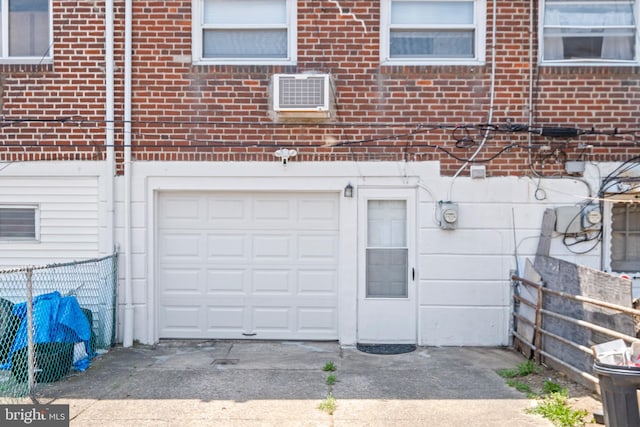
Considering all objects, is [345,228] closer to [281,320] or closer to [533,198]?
[281,320]

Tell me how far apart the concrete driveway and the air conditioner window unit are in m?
3.05

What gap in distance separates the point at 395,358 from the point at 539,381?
170 cm

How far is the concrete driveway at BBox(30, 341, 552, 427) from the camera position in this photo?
17.6ft

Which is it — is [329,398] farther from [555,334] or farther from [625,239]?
[625,239]

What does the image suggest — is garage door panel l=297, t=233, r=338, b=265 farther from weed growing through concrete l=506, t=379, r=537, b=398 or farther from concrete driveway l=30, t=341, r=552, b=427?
weed growing through concrete l=506, t=379, r=537, b=398

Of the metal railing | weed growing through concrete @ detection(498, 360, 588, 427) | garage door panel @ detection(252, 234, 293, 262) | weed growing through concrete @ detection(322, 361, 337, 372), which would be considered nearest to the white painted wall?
the metal railing

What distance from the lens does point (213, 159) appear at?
308 inches

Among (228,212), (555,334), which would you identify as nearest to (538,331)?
(555,334)

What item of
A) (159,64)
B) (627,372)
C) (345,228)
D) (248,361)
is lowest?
(248,361)

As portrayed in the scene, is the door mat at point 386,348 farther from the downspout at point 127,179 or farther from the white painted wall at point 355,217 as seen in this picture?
the downspout at point 127,179

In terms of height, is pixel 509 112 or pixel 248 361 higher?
pixel 509 112

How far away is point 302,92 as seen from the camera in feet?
24.3

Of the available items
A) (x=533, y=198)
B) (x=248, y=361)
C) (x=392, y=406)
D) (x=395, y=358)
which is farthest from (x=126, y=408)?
(x=533, y=198)

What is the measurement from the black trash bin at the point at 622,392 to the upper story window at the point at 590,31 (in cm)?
471
